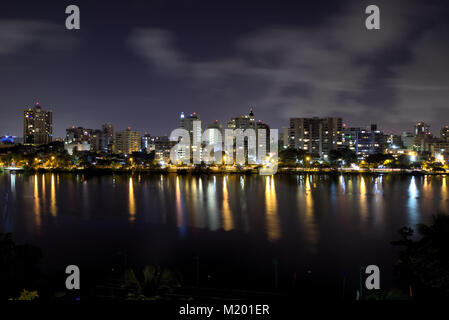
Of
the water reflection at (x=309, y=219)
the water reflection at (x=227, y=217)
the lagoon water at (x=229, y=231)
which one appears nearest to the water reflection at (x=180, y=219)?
the lagoon water at (x=229, y=231)

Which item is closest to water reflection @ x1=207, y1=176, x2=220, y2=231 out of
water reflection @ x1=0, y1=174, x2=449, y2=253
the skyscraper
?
water reflection @ x1=0, y1=174, x2=449, y2=253

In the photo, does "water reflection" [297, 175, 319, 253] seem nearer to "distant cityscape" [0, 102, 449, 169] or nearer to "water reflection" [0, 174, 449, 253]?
"water reflection" [0, 174, 449, 253]

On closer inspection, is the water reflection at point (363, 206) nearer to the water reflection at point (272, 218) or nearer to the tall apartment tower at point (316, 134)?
the water reflection at point (272, 218)

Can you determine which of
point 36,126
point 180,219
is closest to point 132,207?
point 180,219

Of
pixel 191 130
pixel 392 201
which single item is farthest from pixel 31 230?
pixel 191 130

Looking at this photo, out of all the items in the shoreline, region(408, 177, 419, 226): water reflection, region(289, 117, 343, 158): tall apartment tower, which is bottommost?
region(408, 177, 419, 226): water reflection

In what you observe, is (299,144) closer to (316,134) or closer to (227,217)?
(316,134)
